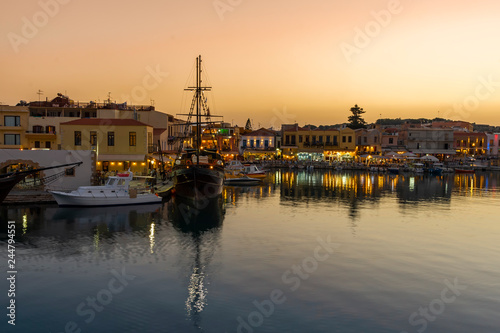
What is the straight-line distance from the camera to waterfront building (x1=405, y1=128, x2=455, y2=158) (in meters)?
122


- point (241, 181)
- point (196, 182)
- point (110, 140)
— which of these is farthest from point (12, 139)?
point (241, 181)

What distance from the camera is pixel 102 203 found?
35.9m

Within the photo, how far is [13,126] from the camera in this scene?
58.0m

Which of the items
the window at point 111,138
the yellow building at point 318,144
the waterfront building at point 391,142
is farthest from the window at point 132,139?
the waterfront building at point 391,142

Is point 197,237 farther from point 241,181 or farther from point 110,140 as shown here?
point 241,181

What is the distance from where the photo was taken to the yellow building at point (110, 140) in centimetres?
5094

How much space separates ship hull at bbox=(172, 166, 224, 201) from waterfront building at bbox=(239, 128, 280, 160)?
68.3 m

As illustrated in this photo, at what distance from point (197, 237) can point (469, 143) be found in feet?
420

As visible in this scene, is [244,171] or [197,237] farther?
[244,171]

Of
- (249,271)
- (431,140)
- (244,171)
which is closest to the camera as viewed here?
(249,271)

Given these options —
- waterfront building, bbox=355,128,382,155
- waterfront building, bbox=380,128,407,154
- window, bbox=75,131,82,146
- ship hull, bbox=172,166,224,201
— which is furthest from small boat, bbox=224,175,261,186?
waterfront building, bbox=380,128,407,154

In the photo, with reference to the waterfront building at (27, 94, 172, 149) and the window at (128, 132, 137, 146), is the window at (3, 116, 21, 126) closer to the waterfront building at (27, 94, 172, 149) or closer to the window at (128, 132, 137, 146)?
the waterfront building at (27, 94, 172, 149)

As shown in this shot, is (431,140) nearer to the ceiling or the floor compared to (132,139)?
nearer to the ceiling

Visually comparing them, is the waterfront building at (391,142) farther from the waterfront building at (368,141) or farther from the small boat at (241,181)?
the small boat at (241,181)
